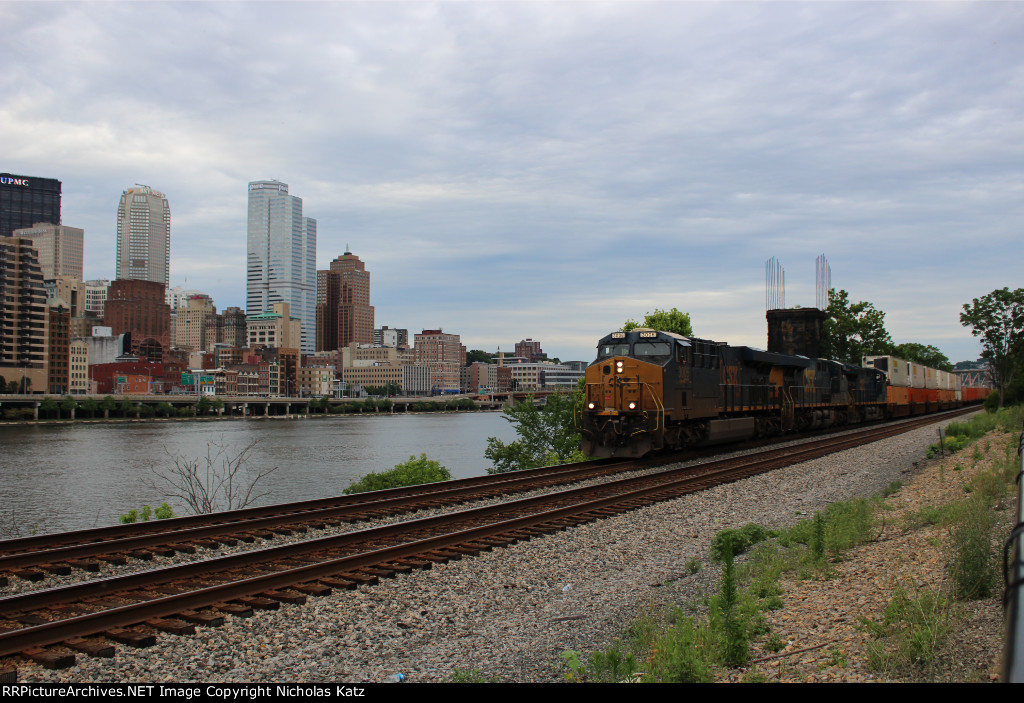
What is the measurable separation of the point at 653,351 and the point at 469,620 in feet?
45.0

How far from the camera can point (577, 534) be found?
11.1 m

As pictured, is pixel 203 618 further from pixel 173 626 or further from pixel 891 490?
pixel 891 490

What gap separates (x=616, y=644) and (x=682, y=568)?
372 cm

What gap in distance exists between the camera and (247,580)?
301 inches

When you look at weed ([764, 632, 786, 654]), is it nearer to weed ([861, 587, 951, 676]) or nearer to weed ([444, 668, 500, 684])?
weed ([861, 587, 951, 676])

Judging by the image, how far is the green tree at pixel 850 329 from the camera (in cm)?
6712

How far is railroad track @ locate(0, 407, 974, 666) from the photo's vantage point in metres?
6.28

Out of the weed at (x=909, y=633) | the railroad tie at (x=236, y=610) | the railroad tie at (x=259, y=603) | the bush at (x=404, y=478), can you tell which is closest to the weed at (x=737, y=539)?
the weed at (x=909, y=633)

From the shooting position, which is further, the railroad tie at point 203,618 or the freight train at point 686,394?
the freight train at point 686,394

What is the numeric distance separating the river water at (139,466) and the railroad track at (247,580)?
12.0 m

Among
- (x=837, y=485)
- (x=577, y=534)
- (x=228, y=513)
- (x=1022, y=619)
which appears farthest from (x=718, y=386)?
(x=1022, y=619)

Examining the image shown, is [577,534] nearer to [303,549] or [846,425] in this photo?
[303,549]

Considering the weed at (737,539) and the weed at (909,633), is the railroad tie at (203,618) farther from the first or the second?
the weed at (737,539)
